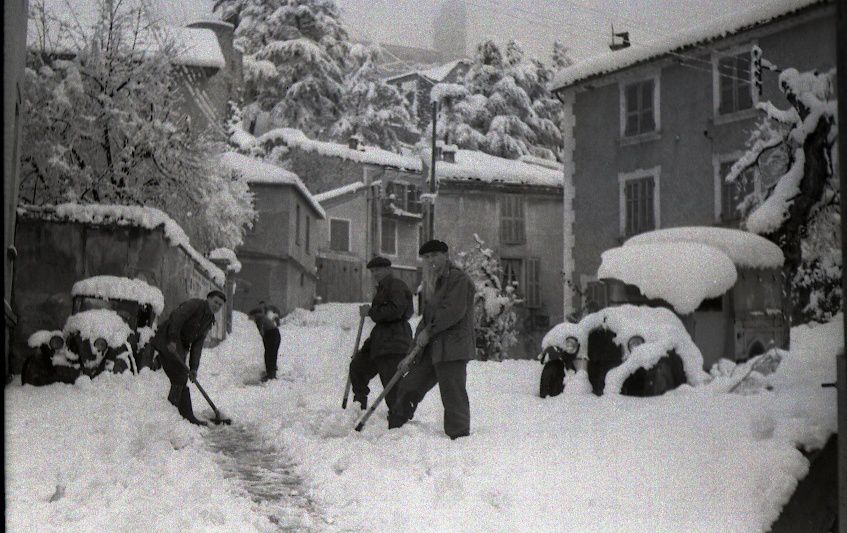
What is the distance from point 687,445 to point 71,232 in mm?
4372

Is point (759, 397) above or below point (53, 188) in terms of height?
below

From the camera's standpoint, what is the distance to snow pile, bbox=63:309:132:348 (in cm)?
588

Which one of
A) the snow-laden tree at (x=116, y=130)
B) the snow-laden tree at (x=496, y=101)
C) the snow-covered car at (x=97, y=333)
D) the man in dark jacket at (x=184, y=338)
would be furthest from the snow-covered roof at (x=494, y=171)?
the snow-laden tree at (x=116, y=130)

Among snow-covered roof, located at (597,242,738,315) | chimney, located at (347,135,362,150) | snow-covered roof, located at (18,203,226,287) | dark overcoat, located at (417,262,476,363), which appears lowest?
dark overcoat, located at (417,262,476,363)

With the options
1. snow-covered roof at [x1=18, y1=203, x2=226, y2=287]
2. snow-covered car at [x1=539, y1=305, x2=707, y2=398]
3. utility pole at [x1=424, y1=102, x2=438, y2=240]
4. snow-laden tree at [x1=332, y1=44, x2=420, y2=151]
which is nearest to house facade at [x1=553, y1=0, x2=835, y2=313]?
snow-covered car at [x1=539, y1=305, x2=707, y2=398]

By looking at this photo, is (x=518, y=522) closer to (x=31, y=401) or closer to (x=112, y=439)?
(x=112, y=439)

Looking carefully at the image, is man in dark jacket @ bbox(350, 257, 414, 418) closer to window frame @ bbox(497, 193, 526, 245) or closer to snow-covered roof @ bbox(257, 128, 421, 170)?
snow-covered roof @ bbox(257, 128, 421, 170)

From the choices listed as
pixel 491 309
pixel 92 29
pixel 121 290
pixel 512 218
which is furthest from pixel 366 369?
pixel 92 29

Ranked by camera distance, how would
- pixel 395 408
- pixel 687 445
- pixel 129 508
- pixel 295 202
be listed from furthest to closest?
pixel 295 202 < pixel 395 408 < pixel 687 445 < pixel 129 508

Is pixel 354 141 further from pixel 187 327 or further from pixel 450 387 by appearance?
pixel 450 387

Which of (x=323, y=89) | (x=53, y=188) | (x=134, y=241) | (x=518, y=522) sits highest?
(x=323, y=89)

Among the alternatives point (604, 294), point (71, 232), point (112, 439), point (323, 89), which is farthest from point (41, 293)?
point (604, 294)

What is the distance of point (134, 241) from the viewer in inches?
237

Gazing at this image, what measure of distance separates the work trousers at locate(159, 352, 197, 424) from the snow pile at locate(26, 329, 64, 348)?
1.09m
